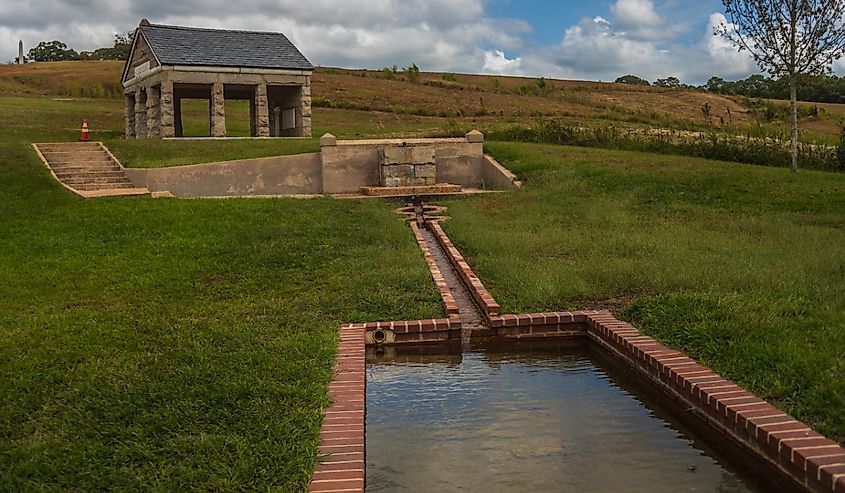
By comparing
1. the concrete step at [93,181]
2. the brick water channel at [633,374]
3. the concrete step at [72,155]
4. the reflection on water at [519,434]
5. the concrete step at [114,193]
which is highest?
the concrete step at [72,155]

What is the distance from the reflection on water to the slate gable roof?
67.9 ft

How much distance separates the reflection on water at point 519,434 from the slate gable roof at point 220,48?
20705 millimetres

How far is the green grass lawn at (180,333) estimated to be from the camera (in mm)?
3848

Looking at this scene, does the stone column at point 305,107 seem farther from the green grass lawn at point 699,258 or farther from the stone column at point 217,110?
the green grass lawn at point 699,258

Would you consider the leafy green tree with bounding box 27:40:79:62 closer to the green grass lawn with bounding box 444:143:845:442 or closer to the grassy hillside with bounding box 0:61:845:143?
the grassy hillside with bounding box 0:61:845:143

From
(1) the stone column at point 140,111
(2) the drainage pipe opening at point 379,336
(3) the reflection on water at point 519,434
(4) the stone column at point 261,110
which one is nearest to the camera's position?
(3) the reflection on water at point 519,434

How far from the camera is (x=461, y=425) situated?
16.0 feet

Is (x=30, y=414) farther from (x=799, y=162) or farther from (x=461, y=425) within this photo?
(x=799, y=162)

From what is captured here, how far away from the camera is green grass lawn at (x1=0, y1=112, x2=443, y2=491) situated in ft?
12.6

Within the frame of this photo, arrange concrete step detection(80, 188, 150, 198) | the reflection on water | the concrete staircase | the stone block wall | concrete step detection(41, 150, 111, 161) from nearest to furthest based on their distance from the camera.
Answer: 1. the reflection on water
2. concrete step detection(80, 188, 150, 198)
3. the concrete staircase
4. concrete step detection(41, 150, 111, 161)
5. the stone block wall

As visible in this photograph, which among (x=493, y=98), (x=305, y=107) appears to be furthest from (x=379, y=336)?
(x=493, y=98)

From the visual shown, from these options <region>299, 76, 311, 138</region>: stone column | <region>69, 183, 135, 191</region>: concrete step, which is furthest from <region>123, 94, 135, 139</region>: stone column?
<region>69, 183, 135, 191</region>: concrete step

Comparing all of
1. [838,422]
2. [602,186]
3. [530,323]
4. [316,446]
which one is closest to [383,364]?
[530,323]

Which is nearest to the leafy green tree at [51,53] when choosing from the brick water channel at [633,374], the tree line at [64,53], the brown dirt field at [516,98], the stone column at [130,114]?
the tree line at [64,53]
